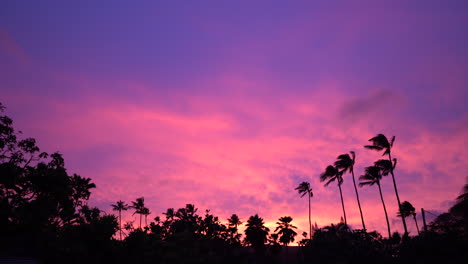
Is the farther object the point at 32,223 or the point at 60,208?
the point at 60,208

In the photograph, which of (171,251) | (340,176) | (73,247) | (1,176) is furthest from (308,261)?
(1,176)

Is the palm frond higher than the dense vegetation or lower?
higher

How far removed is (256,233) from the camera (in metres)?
81.0

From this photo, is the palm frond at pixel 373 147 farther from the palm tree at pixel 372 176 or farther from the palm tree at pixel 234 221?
the palm tree at pixel 234 221

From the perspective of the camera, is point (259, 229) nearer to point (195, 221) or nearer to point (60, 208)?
point (195, 221)

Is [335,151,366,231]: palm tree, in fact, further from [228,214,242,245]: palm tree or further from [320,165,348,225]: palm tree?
[228,214,242,245]: palm tree

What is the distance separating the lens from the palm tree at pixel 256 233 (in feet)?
266

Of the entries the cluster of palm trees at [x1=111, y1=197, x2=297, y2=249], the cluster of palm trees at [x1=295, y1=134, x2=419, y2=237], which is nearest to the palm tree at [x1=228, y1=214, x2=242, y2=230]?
the cluster of palm trees at [x1=111, y1=197, x2=297, y2=249]

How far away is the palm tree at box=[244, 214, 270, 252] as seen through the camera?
8106cm

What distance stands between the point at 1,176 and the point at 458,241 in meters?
47.9

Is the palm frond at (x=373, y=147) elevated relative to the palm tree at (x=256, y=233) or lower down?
elevated

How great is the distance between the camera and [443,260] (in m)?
39.4

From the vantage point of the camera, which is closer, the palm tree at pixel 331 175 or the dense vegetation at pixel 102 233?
the dense vegetation at pixel 102 233

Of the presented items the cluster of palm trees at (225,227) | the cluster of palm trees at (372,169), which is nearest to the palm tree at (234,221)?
the cluster of palm trees at (225,227)
